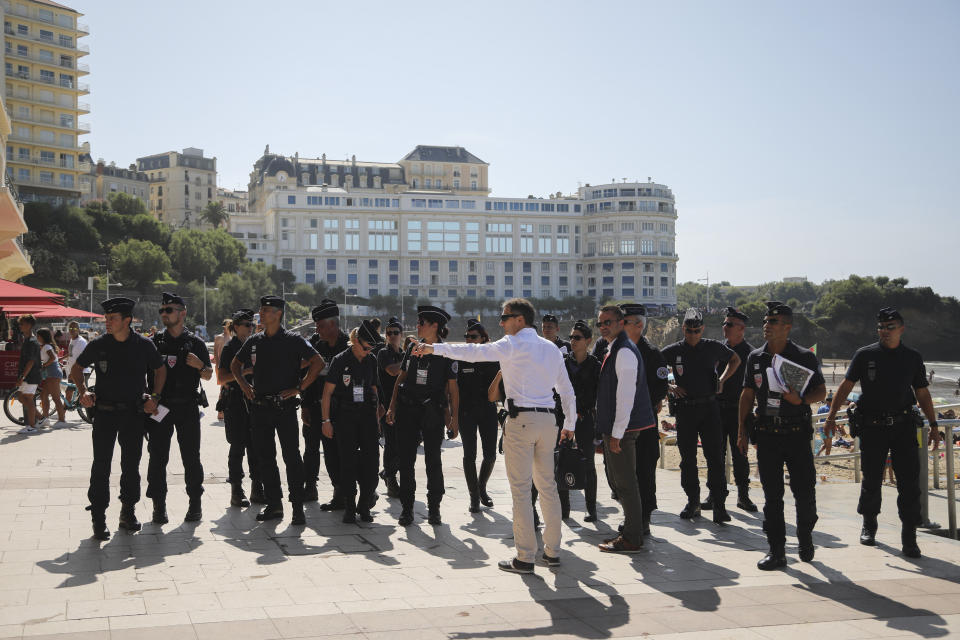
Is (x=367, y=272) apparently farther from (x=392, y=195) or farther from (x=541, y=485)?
(x=541, y=485)

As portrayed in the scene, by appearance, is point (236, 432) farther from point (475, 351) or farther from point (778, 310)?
point (778, 310)

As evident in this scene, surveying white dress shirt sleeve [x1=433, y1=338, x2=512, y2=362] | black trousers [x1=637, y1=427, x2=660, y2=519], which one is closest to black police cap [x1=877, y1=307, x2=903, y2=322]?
black trousers [x1=637, y1=427, x2=660, y2=519]

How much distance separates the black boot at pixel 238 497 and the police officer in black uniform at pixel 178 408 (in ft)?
2.43

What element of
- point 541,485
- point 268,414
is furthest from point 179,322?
point 541,485

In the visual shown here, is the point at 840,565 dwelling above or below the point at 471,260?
below

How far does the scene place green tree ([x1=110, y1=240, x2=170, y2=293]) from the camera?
8812 centimetres

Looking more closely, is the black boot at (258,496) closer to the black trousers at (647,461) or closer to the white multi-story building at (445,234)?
the black trousers at (647,461)

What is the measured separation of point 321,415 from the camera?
345 inches

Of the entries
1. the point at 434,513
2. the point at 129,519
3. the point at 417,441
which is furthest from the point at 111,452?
the point at 434,513

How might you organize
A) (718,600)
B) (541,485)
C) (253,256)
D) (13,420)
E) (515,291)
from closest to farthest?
(718,600) → (541,485) → (13,420) → (253,256) → (515,291)

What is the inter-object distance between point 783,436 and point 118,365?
5428 mm

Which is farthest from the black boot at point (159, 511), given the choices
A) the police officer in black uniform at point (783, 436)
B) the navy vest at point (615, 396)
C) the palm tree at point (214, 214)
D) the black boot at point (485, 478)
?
the palm tree at point (214, 214)

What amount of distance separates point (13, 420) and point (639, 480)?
12316 millimetres

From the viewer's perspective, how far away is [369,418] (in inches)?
315
